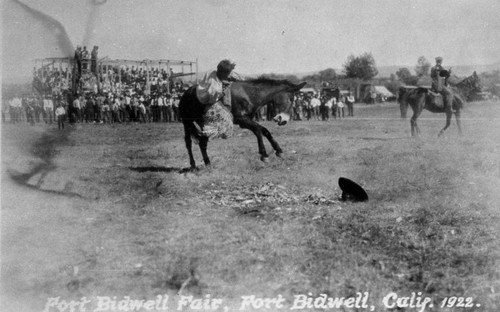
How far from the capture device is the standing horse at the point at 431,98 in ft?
52.5

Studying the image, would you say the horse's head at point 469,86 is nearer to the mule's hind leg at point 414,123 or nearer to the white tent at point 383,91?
the mule's hind leg at point 414,123

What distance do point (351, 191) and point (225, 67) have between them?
2930mm

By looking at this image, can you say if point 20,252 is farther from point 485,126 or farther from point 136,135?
point 485,126

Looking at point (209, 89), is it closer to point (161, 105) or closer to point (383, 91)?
point (161, 105)

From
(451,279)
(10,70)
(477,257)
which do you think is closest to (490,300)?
(451,279)

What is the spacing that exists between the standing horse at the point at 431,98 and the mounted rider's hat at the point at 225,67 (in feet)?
29.7

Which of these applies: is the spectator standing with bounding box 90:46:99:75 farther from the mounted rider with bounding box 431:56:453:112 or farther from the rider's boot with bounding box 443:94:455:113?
the rider's boot with bounding box 443:94:455:113

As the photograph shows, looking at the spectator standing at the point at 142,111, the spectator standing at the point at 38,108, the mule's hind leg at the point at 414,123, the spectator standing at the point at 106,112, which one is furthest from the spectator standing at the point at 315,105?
the spectator standing at the point at 38,108

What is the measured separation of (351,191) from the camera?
747cm

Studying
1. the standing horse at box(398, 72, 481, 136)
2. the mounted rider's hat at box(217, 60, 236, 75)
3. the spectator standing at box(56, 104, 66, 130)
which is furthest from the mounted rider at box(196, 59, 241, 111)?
the standing horse at box(398, 72, 481, 136)

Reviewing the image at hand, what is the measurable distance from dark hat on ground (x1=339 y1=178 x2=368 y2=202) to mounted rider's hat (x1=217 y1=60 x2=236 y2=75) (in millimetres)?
2667

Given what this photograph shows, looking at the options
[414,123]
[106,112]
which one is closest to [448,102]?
[414,123]

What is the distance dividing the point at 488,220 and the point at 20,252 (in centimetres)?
550

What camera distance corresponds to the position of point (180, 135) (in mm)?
15516
